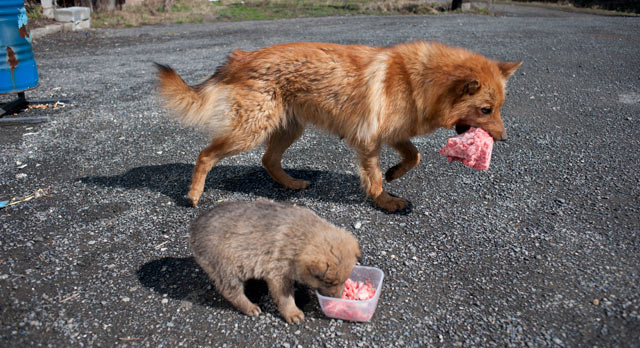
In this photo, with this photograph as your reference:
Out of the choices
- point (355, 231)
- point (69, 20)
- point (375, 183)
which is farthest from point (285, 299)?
point (69, 20)

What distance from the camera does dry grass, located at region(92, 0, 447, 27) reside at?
673 inches

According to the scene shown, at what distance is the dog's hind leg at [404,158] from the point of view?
4809 mm

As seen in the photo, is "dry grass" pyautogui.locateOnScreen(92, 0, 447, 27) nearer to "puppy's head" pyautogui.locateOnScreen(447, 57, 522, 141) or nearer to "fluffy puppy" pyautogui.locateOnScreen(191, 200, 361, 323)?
"puppy's head" pyautogui.locateOnScreen(447, 57, 522, 141)

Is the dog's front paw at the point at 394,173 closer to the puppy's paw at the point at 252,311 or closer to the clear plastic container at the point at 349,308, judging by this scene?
the clear plastic container at the point at 349,308

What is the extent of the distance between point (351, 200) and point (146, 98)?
529 centimetres

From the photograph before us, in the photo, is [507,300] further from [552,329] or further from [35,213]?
[35,213]

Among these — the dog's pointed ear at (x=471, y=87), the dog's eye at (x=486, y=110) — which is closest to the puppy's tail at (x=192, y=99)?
the dog's pointed ear at (x=471, y=87)

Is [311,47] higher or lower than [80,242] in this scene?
higher

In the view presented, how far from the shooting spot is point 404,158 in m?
4.89

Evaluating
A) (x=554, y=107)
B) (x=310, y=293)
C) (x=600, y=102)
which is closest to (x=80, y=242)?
(x=310, y=293)

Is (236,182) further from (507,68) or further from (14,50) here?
(14,50)

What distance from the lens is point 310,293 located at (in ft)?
11.2

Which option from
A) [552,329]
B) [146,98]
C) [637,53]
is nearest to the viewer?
[552,329]

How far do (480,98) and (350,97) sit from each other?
1.26 meters
